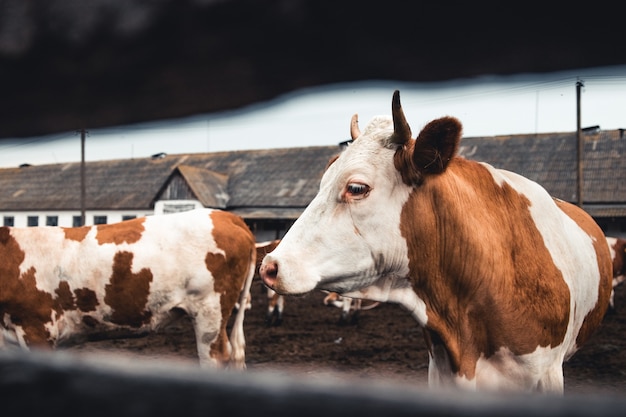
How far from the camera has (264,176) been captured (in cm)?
2664

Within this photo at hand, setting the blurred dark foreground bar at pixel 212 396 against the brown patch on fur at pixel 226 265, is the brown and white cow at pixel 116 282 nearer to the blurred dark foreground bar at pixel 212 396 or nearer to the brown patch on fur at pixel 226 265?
the brown patch on fur at pixel 226 265

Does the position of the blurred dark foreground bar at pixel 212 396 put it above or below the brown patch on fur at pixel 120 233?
above

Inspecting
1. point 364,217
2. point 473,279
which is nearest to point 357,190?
point 364,217

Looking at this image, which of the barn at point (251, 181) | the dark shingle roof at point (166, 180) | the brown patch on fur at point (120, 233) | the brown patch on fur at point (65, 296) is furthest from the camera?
the dark shingle roof at point (166, 180)

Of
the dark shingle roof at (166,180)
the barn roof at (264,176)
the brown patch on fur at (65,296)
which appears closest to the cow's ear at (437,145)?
the brown patch on fur at (65,296)

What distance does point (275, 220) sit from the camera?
2239 cm

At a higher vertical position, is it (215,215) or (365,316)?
(215,215)

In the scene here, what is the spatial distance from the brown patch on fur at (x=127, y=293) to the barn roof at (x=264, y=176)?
54.3 feet

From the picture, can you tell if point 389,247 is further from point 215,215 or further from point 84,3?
point 215,215

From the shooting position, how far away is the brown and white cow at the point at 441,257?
1822 millimetres

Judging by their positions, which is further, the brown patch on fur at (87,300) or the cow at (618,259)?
the cow at (618,259)

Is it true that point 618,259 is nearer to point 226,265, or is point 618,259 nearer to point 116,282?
point 226,265

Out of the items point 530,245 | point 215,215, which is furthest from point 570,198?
point 530,245

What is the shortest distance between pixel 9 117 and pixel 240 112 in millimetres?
524
